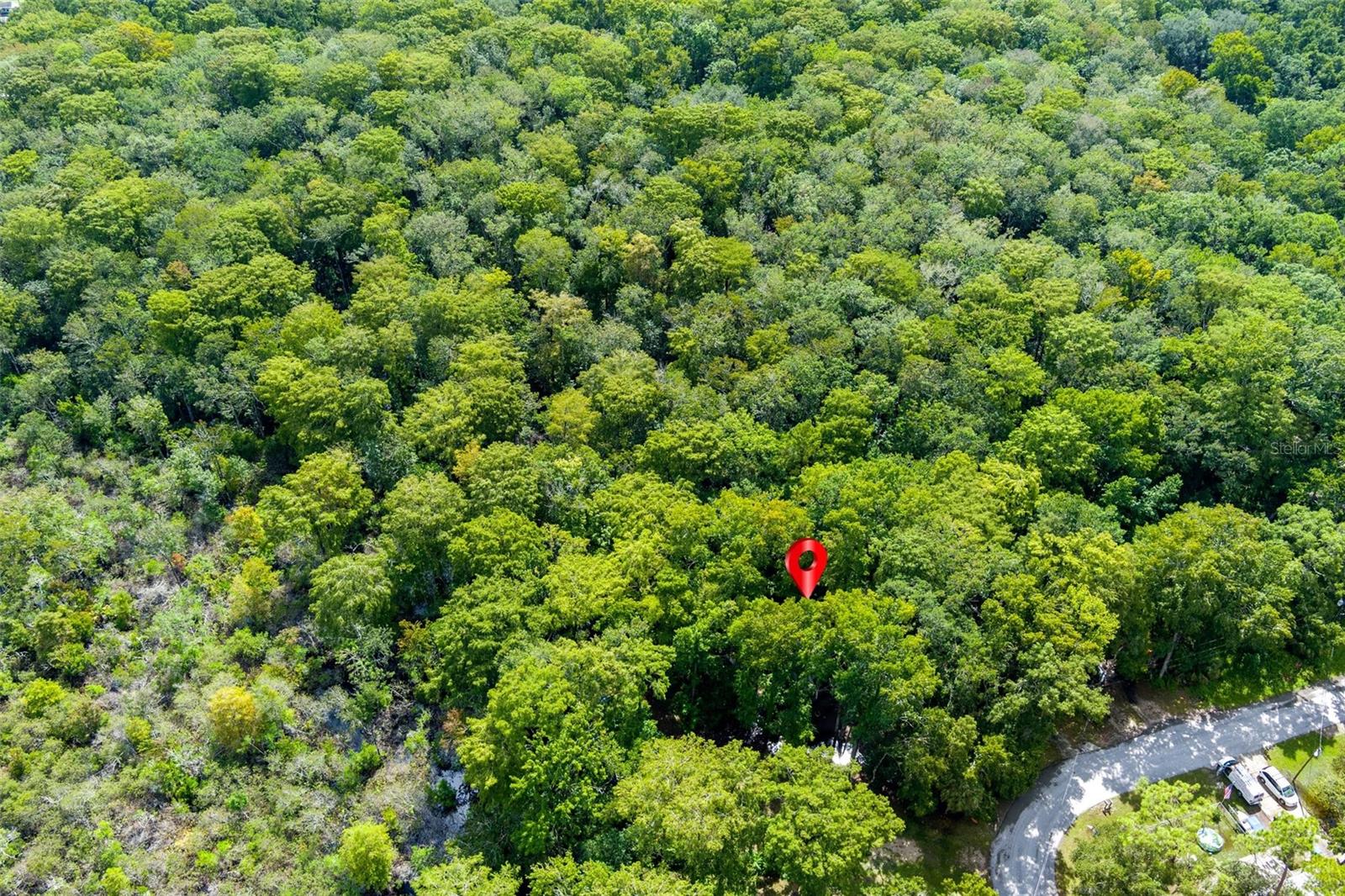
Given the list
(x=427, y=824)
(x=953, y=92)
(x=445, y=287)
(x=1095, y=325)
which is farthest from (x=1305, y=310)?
(x=427, y=824)

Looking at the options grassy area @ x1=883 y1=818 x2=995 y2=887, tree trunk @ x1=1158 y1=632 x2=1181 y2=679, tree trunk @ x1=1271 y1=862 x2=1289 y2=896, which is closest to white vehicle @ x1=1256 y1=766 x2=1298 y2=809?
tree trunk @ x1=1158 y1=632 x2=1181 y2=679

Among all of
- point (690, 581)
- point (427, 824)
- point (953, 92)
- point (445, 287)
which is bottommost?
point (427, 824)

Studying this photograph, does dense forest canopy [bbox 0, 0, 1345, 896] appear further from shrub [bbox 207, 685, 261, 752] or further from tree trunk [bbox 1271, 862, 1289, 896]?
tree trunk [bbox 1271, 862, 1289, 896]

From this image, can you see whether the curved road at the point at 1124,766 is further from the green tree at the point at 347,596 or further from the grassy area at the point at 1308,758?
the green tree at the point at 347,596

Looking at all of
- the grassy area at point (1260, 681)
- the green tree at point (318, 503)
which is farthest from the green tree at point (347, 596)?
the grassy area at point (1260, 681)

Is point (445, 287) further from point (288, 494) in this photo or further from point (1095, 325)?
point (1095, 325)
